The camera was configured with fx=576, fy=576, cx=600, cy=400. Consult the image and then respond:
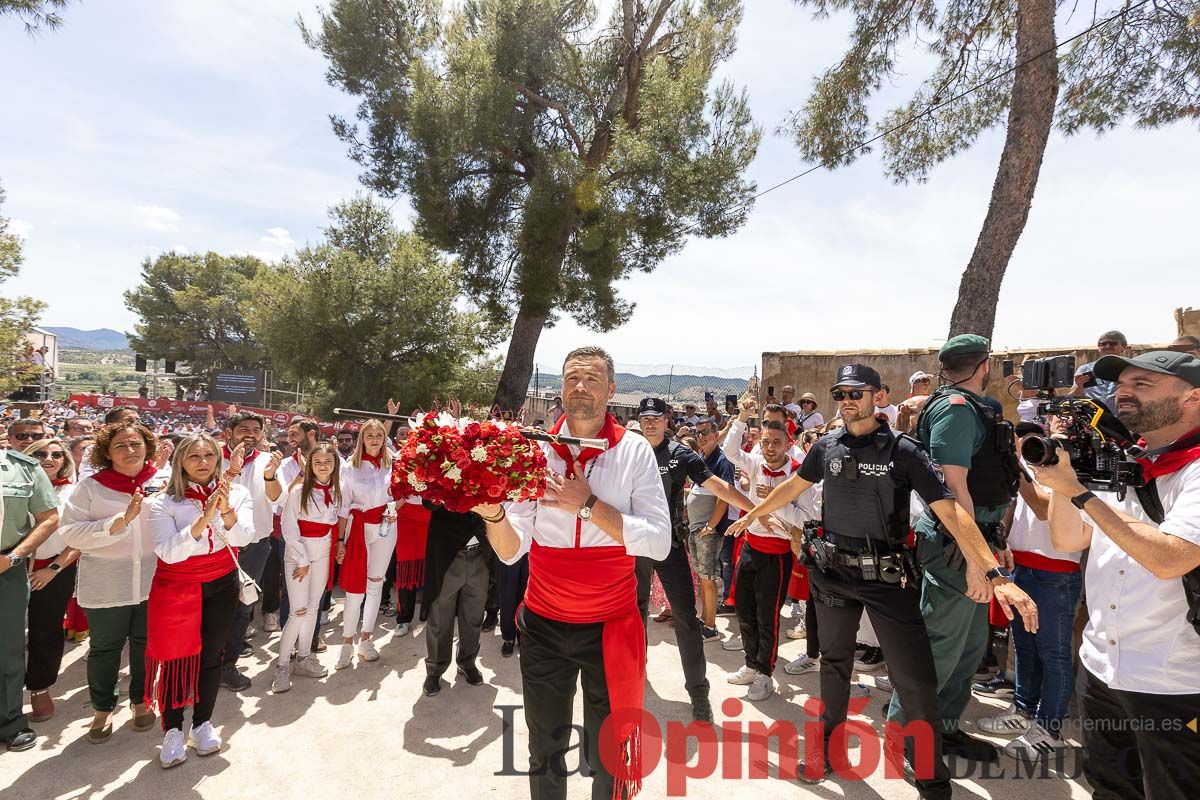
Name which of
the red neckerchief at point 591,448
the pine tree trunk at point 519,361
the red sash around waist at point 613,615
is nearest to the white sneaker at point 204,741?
the red sash around waist at point 613,615

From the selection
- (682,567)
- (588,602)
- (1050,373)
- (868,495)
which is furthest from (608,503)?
(1050,373)

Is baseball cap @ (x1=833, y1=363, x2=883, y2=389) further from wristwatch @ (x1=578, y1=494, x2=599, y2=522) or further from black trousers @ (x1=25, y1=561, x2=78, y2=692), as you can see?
black trousers @ (x1=25, y1=561, x2=78, y2=692)

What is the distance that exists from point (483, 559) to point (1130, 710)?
413 centimetres

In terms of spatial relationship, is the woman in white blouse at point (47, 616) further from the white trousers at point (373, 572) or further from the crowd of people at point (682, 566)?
the white trousers at point (373, 572)

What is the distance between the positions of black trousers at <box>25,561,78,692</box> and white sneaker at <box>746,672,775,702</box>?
517 cm

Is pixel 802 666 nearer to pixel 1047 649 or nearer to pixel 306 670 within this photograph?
pixel 1047 649

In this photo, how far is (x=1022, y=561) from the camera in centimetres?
393

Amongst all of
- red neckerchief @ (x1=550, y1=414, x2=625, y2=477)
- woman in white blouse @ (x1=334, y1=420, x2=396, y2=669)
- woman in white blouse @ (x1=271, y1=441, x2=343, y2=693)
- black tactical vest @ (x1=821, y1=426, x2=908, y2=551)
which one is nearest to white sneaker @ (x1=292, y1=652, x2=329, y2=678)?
woman in white blouse @ (x1=271, y1=441, x2=343, y2=693)

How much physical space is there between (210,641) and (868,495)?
4201 millimetres

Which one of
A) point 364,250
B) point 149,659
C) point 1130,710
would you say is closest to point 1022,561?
point 1130,710

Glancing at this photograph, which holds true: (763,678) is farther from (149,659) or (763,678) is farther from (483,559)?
(149,659)

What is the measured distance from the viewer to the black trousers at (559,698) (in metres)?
2.69

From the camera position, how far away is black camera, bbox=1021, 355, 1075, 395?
290 centimetres

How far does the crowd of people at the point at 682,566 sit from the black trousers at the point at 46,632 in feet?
0.06
